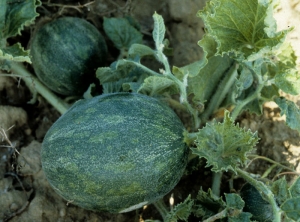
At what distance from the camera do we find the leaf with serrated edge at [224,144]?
8.44 feet

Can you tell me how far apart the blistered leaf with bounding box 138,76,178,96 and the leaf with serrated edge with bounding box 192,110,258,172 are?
43 centimetres

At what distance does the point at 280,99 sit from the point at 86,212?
5.20ft

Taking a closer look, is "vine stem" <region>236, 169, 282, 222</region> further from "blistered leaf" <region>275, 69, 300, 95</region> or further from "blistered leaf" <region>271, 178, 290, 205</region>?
"blistered leaf" <region>275, 69, 300, 95</region>

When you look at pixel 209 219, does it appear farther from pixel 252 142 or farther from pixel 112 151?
pixel 112 151

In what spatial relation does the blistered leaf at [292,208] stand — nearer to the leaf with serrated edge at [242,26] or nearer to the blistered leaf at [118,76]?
the leaf with serrated edge at [242,26]

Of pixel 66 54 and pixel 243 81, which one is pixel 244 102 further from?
pixel 66 54

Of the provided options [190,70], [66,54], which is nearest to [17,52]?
[66,54]

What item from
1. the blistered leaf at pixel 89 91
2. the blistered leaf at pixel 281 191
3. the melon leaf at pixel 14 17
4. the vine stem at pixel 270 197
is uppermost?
the melon leaf at pixel 14 17

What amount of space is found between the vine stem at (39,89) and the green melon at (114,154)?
0.79 metres

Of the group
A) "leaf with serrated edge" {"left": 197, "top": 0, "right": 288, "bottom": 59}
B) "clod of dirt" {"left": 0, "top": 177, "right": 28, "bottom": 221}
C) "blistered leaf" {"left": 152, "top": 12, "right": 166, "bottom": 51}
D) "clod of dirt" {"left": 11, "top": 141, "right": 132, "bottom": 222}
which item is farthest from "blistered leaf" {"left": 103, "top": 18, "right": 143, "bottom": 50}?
"clod of dirt" {"left": 0, "top": 177, "right": 28, "bottom": 221}

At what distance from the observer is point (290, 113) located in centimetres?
307

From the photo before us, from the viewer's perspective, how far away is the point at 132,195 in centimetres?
265

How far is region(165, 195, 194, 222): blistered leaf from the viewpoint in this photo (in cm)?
280

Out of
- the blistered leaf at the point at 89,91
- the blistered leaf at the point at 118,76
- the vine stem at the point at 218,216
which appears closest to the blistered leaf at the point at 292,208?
the vine stem at the point at 218,216
